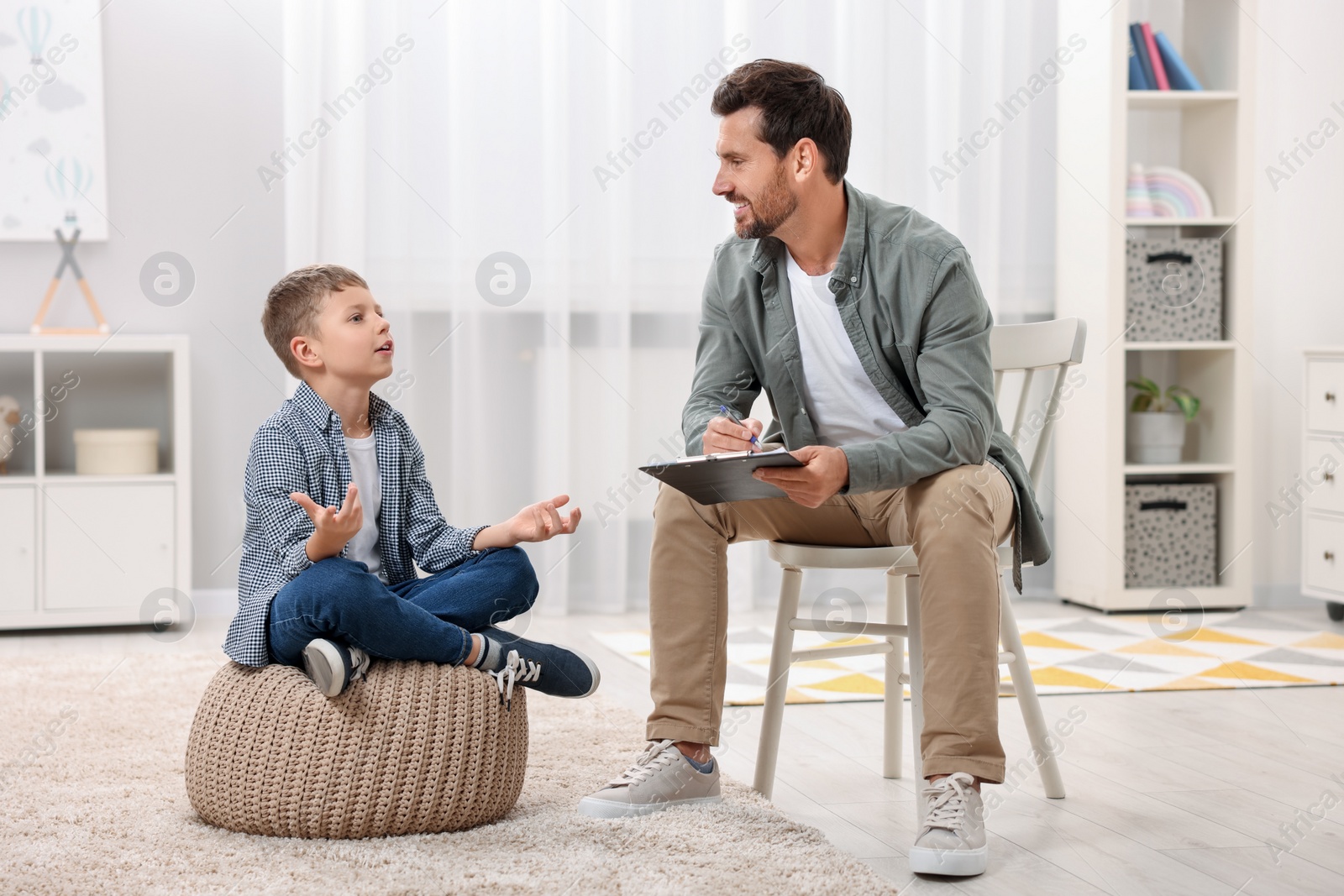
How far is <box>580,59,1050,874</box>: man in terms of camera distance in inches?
59.7

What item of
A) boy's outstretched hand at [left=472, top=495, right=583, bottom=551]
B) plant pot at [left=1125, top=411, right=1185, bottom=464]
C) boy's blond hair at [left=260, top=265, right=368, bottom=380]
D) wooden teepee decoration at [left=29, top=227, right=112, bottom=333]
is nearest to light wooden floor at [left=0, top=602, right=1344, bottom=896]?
boy's outstretched hand at [left=472, top=495, right=583, bottom=551]

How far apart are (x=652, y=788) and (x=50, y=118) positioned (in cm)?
255

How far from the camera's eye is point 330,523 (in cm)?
149

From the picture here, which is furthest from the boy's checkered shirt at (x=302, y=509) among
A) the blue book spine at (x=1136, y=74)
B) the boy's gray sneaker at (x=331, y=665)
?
the blue book spine at (x=1136, y=74)

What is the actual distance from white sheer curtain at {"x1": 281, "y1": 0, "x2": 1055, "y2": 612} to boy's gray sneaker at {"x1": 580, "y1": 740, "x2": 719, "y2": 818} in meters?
1.80

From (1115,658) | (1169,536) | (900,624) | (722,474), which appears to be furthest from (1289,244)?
(722,474)

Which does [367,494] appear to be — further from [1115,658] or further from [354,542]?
[1115,658]

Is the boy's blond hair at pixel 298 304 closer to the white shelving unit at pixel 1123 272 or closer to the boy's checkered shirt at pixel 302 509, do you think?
the boy's checkered shirt at pixel 302 509

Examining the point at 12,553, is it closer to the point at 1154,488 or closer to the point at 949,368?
the point at 949,368

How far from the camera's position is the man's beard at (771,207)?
1750 millimetres

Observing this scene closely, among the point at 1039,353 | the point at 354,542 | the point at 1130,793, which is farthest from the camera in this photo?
the point at 1039,353

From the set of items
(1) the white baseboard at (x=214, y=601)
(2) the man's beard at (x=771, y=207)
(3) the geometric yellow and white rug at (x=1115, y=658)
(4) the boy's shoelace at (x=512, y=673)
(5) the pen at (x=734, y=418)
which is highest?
(2) the man's beard at (x=771, y=207)

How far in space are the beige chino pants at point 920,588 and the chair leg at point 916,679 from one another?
0.06ft

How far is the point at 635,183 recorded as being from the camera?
11.6 feet
